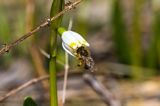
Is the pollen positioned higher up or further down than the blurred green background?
further down

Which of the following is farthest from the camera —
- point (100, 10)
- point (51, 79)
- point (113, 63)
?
point (100, 10)

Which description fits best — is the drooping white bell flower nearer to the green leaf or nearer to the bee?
the bee

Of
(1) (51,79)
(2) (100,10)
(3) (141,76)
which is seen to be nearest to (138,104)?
(3) (141,76)

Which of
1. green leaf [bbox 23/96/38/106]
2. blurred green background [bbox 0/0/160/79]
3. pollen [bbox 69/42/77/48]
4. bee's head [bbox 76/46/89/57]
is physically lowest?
green leaf [bbox 23/96/38/106]

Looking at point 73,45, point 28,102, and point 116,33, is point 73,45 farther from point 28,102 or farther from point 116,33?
point 116,33

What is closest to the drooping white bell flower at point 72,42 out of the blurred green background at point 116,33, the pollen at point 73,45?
the pollen at point 73,45

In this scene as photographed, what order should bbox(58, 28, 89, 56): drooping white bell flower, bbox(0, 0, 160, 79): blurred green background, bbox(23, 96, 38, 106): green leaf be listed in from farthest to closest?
bbox(0, 0, 160, 79): blurred green background < bbox(23, 96, 38, 106): green leaf < bbox(58, 28, 89, 56): drooping white bell flower

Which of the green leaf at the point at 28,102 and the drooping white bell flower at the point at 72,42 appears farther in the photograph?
the green leaf at the point at 28,102

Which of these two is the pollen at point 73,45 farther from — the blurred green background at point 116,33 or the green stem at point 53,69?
the blurred green background at point 116,33

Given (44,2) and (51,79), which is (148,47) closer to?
(44,2)

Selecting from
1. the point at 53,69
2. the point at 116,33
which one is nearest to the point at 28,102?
the point at 53,69

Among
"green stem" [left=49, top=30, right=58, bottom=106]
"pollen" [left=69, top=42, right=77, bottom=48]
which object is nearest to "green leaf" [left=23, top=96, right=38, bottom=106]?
"green stem" [left=49, top=30, right=58, bottom=106]
